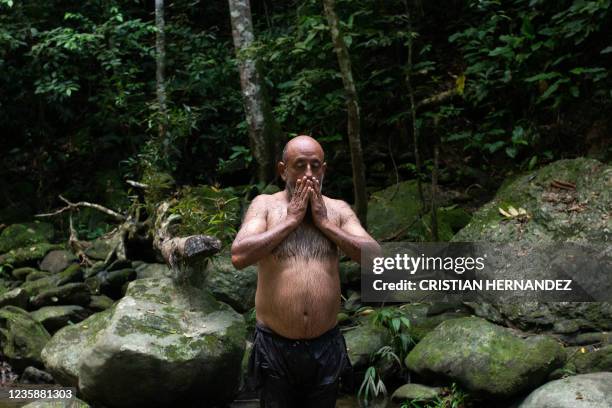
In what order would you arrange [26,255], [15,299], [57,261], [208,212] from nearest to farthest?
[15,299]
[208,212]
[57,261]
[26,255]

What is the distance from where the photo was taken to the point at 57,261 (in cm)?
838

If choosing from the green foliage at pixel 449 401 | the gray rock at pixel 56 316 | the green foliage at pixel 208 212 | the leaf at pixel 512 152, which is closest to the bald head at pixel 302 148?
the green foliage at pixel 449 401

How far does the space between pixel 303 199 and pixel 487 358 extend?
8.18 feet

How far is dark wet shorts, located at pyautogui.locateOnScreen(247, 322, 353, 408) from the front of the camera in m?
3.18

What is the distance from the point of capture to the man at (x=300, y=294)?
3.18 meters

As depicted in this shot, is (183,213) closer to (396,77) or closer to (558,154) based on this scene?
(396,77)

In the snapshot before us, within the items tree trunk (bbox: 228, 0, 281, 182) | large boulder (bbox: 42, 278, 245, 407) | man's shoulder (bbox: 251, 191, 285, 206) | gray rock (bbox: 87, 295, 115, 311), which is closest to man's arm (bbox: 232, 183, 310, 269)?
man's shoulder (bbox: 251, 191, 285, 206)

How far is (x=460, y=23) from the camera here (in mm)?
9172

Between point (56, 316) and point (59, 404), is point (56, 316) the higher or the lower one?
the higher one

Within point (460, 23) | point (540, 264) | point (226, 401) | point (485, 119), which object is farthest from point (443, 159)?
point (226, 401)

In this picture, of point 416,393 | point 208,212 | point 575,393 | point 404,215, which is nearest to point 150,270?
point 208,212

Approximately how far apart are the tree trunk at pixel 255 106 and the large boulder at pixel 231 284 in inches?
82.5

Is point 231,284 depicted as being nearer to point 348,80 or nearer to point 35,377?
point 35,377

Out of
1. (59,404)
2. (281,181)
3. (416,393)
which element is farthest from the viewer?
(281,181)
